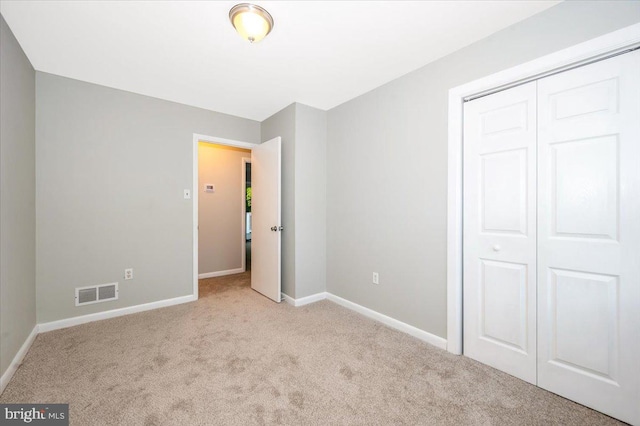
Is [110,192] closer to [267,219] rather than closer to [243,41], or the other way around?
[267,219]

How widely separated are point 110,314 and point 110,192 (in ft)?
4.30

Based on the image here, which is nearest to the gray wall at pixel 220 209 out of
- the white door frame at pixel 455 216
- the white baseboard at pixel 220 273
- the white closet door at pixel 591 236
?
the white baseboard at pixel 220 273

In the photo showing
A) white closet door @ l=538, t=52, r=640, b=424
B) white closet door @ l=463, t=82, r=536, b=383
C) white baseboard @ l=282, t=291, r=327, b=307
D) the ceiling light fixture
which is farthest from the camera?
Result: white baseboard @ l=282, t=291, r=327, b=307

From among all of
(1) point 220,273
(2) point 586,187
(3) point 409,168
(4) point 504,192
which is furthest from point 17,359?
(2) point 586,187

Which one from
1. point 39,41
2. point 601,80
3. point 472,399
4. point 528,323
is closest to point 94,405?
point 472,399

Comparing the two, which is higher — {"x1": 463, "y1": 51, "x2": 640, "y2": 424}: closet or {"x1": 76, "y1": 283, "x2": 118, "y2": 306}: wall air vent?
{"x1": 463, "y1": 51, "x2": 640, "y2": 424}: closet

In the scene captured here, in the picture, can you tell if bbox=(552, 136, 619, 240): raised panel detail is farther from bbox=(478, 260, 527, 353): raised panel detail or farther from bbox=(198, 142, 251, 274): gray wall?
bbox=(198, 142, 251, 274): gray wall

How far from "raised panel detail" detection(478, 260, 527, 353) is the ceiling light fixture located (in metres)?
2.34

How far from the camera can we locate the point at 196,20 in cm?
184

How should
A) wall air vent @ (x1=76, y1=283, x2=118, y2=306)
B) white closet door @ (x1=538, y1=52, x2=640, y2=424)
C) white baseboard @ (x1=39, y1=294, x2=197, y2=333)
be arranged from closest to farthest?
white closet door @ (x1=538, y1=52, x2=640, y2=424) < white baseboard @ (x1=39, y1=294, x2=197, y2=333) < wall air vent @ (x1=76, y1=283, x2=118, y2=306)

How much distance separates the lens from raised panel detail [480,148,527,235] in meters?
1.85

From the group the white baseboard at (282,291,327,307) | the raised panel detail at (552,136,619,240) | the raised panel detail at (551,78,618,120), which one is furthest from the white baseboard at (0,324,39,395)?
the raised panel detail at (551,78,618,120)

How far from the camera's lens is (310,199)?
3400mm

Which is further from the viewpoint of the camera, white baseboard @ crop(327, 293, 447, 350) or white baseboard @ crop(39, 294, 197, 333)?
white baseboard @ crop(39, 294, 197, 333)
